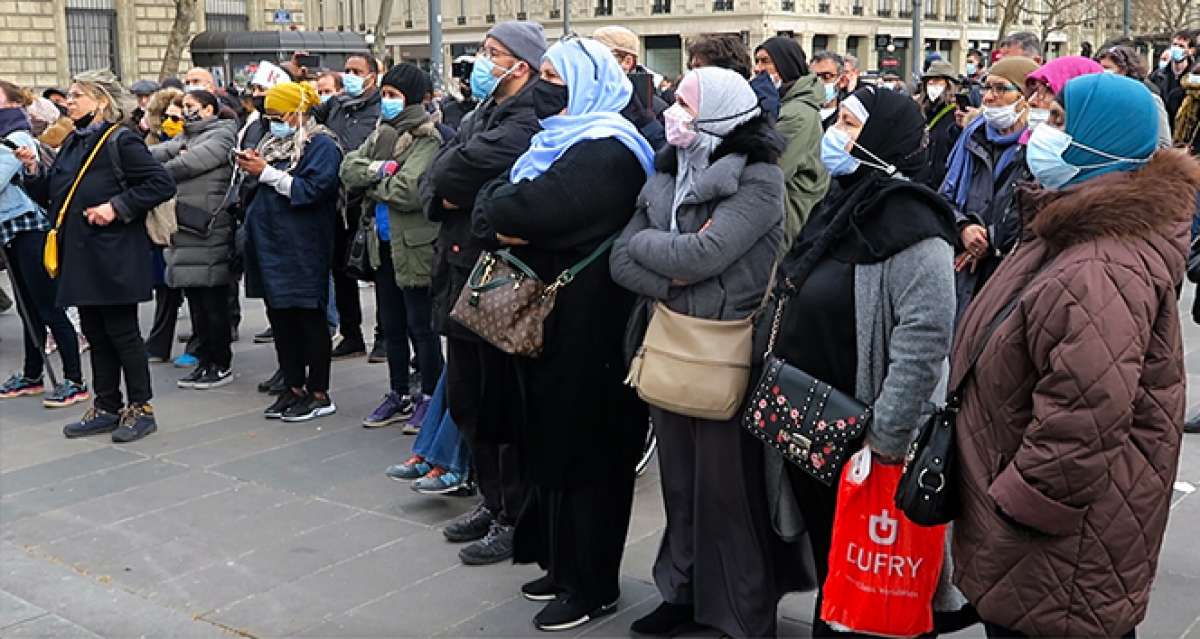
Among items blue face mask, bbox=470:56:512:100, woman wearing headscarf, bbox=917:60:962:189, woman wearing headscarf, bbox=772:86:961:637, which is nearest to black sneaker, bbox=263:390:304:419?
blue face mask, bbox=470:56:512:100

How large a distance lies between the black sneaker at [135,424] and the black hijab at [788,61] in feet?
13.7

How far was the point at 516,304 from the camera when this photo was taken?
173 inches

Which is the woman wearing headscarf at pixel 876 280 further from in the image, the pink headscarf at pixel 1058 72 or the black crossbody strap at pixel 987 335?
the pink headscarf at pixel 1058 72

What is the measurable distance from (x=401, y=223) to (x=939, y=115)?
4.42 metres

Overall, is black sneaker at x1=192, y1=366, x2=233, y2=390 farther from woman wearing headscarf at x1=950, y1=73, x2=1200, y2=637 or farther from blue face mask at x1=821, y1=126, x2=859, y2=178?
woman wearing headscarf at x1=950, y1=73, x2=1200, y2=637

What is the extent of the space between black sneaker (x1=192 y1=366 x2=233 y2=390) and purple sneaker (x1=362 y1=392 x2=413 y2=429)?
1632 millimetres

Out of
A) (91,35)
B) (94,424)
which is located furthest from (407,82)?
(91,35)

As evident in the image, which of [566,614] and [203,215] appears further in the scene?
[203,215]

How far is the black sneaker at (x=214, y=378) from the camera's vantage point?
28.4ft

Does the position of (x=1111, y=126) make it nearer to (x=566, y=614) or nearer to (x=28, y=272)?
(x=566, y=614)

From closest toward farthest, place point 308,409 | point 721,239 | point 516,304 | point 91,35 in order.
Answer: point 721,239, point 516,304, point 308,409, point 91,35

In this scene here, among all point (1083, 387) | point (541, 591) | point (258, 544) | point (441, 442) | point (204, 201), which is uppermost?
point (1083, 387)

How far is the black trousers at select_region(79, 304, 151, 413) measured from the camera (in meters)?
7.33

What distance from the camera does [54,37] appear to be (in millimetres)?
32594
